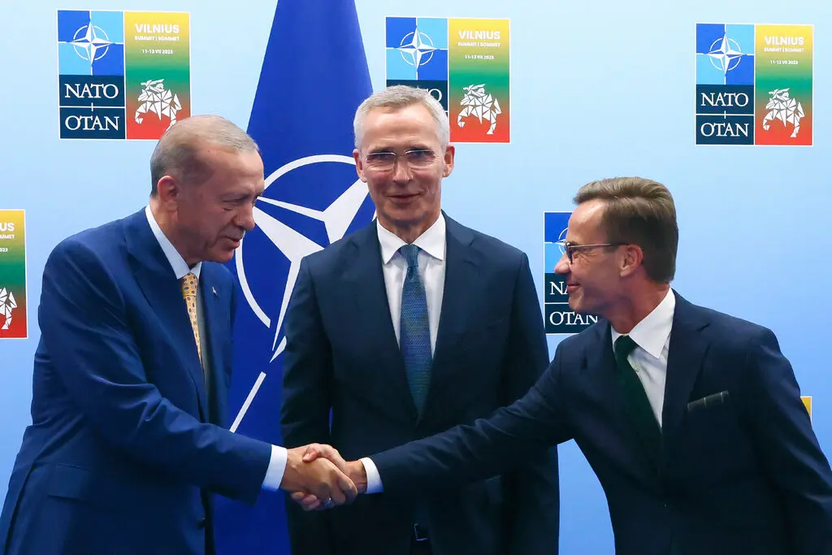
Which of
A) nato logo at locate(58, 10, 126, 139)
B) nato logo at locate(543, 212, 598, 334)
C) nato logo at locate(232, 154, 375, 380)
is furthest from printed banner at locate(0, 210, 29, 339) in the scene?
nato logo at locate(543, 212, 598, 334)

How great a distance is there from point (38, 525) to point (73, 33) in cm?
238

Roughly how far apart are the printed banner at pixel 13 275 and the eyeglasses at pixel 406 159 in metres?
2.02

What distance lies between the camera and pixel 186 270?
2.30m

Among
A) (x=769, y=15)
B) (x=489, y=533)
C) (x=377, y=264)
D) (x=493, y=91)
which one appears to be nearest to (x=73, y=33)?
(x=493, y=91)

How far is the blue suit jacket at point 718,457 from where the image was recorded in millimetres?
1932

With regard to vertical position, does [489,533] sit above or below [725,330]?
below

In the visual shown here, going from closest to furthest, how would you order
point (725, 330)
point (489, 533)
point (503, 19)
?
point (725, 330) → point (489, 533) → point (503, 19)

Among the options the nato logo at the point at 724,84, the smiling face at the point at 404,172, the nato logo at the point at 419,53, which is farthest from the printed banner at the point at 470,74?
the smiling face at the point at 404,172

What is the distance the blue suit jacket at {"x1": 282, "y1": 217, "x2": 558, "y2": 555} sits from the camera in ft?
7.49

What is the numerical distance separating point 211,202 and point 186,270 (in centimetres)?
19

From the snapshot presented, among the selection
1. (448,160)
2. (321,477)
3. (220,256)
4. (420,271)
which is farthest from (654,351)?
(220,256)

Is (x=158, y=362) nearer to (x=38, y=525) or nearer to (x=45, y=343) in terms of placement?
(x=45, y=343)

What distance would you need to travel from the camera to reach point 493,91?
13.2ft

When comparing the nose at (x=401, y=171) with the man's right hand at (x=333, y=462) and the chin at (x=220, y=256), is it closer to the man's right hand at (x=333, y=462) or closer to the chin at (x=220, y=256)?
the chin at (x=220, y=256)
